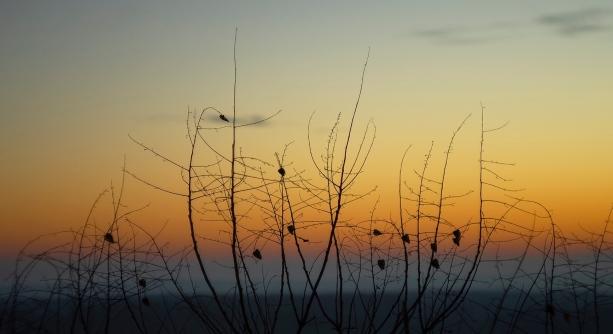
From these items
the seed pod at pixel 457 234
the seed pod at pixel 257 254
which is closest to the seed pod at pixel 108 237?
the seed pod at pixel 257 254

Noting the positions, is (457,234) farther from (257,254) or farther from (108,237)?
(108,237)

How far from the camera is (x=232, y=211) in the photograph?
14.3 feet

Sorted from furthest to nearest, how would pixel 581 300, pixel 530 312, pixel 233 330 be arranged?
1. pixel 581 300
2. pixel 530 312
3. pixel 233 330

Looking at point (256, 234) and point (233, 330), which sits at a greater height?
point (256, 234)

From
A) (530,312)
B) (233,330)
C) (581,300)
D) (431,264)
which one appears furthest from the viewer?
(581,300)

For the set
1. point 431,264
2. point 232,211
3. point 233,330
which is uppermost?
point 232,211

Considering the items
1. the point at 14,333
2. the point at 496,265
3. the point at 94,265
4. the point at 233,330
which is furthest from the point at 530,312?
the point at 14,333

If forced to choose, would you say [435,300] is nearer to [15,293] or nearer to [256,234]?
[256,234]

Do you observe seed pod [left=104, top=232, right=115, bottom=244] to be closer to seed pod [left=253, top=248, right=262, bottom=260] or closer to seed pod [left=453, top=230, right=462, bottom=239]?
seed pod [left=253, top=248, right=262, bottom=260]

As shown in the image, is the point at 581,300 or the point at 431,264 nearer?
the point at 431,264

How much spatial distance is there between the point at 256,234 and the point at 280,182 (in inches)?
14.6

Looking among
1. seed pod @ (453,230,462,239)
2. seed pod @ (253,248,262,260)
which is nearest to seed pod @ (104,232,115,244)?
seed pod @ (253,248,262,260)

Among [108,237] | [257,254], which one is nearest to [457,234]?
[257,254]

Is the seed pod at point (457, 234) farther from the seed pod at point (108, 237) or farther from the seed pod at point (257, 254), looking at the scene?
the seed pod at point (108, 237)
